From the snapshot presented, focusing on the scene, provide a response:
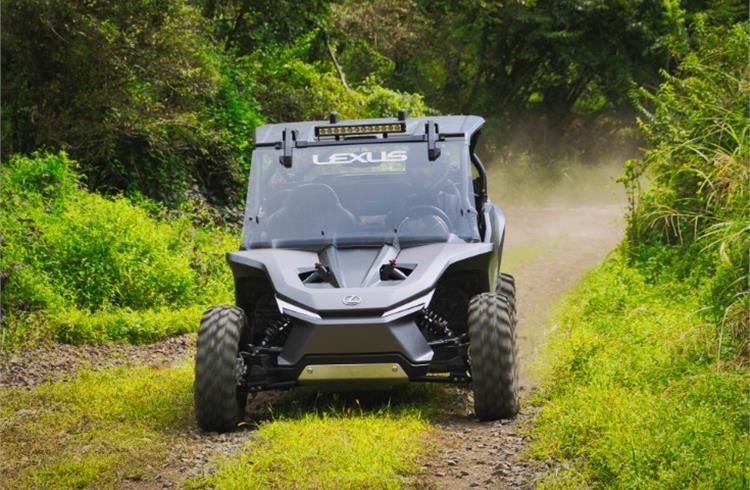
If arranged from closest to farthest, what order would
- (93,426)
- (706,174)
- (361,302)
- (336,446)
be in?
(336,446) < (361,302) < (93,426) < (706,174)

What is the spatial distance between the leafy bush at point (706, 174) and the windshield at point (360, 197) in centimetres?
204

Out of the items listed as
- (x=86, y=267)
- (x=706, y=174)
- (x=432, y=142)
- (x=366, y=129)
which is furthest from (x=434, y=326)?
(x=86, y=267)

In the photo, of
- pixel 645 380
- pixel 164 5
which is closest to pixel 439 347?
pixel 645 380

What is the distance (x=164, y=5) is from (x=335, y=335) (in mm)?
8354

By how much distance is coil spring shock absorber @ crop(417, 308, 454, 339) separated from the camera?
302 inches

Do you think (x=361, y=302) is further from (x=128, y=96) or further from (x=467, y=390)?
(x=128, y=96)

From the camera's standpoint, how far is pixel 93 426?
7.53m

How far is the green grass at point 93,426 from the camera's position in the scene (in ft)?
21.0

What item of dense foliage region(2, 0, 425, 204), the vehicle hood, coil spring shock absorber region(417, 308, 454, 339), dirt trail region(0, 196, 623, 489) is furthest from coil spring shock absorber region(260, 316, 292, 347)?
dense foliage region(2, 0, 425, 204)

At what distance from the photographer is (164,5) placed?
1445cm

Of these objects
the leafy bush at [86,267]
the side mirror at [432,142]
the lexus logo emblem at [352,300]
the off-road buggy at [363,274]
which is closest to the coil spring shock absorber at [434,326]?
the off-road buggy at [363,274]

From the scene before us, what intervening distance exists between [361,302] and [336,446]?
1.08m

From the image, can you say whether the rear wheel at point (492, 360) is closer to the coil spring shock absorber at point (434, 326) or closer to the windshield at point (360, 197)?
the coil spring shock absorber at point (434, 326)

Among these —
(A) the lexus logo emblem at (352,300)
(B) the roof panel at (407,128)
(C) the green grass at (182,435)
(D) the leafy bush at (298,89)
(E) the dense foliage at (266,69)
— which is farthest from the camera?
(D) the leafy bush at (298,89)
